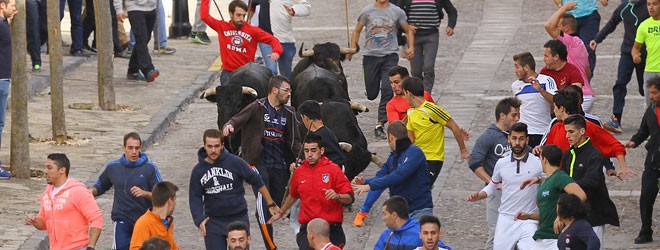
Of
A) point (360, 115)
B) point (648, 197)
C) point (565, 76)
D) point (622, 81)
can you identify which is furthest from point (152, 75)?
point (648, 197)

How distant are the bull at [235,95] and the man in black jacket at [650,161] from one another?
4246 millimetres

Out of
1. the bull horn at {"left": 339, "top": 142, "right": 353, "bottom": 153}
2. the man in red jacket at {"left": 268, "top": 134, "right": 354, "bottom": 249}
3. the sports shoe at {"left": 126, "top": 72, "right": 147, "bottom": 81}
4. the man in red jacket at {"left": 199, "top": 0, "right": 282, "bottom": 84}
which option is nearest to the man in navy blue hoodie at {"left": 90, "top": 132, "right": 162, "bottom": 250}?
the man in red jacket at {"left": 268, "top": 134, "right": 354, "bottom": 249}

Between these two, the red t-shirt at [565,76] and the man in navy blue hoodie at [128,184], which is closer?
the man in navy blue hoodie at [128,184]

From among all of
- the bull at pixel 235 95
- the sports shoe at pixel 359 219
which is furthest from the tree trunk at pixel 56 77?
the sports shoe at pixel 359 219

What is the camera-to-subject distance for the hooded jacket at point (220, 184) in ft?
38.8

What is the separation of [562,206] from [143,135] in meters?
8.25

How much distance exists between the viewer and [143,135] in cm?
1797

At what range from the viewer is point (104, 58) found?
776 inches

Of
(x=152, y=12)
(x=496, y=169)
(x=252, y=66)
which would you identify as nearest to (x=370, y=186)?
(x=496, y=169)

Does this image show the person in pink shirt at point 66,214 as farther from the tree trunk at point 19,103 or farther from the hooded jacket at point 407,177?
the tree trunk at point 19,103

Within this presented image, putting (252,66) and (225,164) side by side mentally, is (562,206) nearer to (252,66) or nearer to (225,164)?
(225,164)

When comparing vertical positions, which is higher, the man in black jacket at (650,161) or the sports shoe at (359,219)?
the man in black jacket at (650,161)

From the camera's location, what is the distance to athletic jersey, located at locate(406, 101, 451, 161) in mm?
13242

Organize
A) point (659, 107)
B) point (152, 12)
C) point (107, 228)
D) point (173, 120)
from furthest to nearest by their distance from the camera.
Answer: point (152, 12) < point (173, 120) < point (107, 228) < point (659, 107)
